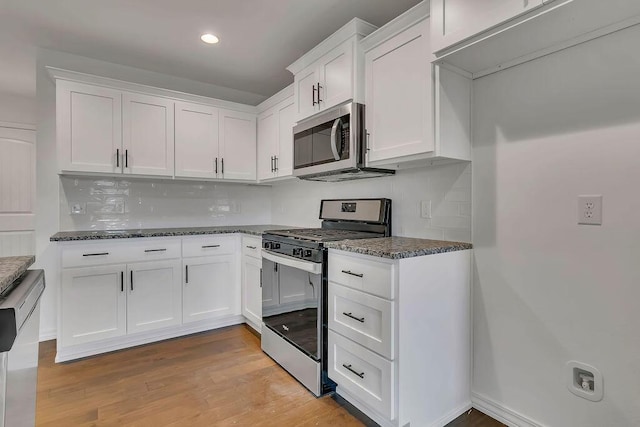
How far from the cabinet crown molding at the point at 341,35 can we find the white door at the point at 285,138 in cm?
51

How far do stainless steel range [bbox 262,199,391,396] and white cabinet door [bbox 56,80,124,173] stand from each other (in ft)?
5.10

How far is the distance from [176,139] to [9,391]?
104 inches

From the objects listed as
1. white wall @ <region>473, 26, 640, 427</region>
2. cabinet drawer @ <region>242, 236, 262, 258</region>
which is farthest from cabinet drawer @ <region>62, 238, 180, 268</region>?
white wall @ <region>473, 26, 640, 427</region>

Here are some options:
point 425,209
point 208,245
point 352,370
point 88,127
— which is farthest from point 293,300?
point 88,127

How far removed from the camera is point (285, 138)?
3.06 m

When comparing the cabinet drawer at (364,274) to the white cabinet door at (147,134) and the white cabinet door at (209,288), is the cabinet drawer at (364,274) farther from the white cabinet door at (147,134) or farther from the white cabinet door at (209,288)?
the white cabinet door at (147,134)

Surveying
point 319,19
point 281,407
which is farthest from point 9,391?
point 319,19

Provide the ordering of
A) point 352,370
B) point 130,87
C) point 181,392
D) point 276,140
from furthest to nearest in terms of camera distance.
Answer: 1. point 276,140
2. point 130,87
3. point 181,392
4. point 352,370

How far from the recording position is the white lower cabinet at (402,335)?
1564 millimetres

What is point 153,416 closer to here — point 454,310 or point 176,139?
point 454,310

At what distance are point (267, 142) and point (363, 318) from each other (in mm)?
2216

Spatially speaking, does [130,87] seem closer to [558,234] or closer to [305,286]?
[305,286]

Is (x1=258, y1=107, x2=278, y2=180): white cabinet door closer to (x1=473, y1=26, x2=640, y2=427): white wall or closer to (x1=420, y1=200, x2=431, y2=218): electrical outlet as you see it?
(x1=420, y1=200, x2=431, y2=218): electrical outlet

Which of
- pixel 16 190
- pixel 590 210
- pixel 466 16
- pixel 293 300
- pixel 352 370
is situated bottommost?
pixel 352 370
